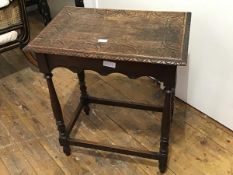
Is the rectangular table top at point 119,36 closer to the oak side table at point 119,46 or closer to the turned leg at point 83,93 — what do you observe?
the oak side table at point 119,46

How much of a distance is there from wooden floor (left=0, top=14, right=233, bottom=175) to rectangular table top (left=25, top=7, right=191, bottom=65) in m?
0.57

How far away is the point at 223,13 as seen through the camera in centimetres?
128

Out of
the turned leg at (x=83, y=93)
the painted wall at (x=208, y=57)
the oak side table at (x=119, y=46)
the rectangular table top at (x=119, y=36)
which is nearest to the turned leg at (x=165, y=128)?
the oak side table at (x=119, y=46)

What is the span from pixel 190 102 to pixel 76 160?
0.68 m

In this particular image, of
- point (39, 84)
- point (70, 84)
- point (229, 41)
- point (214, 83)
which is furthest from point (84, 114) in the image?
point (229, 41)

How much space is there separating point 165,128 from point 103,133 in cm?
44

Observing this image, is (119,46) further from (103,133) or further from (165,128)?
(103,133)

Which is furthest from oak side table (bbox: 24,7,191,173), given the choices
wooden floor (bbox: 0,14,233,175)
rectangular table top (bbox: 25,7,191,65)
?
wooden floor (bbox: 0,14,233,175)

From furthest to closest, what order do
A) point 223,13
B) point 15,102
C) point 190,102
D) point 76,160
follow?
point 15,102
point 190,102
point 76,160
point 223,13

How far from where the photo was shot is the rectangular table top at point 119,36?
3.44 feet

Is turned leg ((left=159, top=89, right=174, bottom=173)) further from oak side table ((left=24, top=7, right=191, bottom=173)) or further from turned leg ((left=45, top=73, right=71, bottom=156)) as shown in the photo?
turned leg ((left=45, top=73, right=71, bottom=156))

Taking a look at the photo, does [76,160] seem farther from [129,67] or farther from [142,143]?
[129,67]

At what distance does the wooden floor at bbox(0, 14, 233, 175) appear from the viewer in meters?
1.39

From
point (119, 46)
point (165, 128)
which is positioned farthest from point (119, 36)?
point (165, 128)
